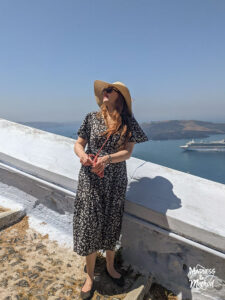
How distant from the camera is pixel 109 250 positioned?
1.86 metres

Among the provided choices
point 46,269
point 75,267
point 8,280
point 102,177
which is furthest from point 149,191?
point 8,280

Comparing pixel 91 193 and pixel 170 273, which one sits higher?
pixel 91 193

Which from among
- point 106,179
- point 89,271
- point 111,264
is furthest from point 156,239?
point 106,179

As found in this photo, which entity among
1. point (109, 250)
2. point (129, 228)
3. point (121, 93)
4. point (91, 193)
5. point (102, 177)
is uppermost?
point (121, 93)

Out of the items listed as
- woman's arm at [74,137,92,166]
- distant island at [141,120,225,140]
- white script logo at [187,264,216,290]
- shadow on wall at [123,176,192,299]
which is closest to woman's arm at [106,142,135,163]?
woman's arm at [74,137,92,166]

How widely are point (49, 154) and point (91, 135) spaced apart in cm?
105

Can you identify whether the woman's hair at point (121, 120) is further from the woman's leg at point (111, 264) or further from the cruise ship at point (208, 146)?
the cruise ship at point (208, 146)

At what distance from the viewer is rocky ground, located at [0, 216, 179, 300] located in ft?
5.60

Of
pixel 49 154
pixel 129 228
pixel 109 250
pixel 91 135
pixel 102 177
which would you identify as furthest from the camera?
pixel 49 154

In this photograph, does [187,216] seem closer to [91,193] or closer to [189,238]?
[189,238]

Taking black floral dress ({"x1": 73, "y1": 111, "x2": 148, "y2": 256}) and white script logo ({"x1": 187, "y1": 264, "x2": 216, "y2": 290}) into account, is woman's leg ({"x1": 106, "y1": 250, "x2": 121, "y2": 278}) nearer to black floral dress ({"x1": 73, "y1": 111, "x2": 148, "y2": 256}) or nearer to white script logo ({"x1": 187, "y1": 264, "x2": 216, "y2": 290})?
black floral dress ({"x1": 73, "y1": 111, "x2": 148, "y2": 256})

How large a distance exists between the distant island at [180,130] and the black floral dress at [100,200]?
195ft

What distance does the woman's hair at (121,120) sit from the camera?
5.41ft

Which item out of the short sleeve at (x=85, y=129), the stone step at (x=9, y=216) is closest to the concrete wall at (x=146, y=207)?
the stone step at (x=9, y=216)
